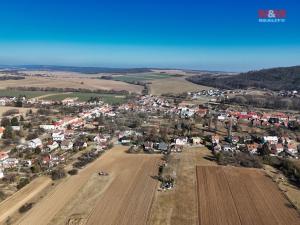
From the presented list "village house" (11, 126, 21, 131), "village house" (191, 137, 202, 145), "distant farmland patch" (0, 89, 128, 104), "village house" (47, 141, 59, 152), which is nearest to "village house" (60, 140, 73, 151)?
"village house" (47, 141, 59, 152)

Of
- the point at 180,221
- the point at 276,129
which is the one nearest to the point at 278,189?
the point at 180,221

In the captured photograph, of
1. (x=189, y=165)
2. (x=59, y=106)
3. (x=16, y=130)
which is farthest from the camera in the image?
(x=59, y=106)

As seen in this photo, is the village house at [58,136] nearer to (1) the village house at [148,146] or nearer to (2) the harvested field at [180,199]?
(1) the village house at [148,146]

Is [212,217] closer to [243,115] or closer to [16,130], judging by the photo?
[16,130]

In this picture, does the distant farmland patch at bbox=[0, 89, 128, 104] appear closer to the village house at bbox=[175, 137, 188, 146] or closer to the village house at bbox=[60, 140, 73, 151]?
the village house at bbox=[175, 137, 188, 146]

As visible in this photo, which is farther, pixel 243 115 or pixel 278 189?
pixel 243 115

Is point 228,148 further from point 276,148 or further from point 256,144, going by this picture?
point 276,148
